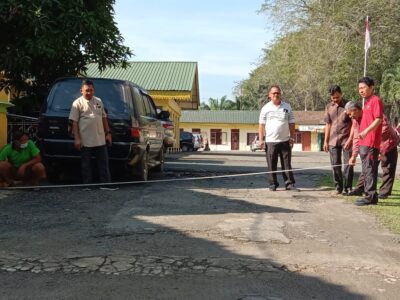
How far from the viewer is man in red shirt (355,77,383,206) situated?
7.39 m

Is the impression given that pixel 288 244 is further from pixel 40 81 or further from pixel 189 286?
pixel 40 81

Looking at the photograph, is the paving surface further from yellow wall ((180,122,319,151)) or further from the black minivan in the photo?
yellow wall ((180,122,319,151))

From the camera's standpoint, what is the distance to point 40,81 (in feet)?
40.1

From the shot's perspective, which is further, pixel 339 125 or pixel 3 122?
pixel 3 122

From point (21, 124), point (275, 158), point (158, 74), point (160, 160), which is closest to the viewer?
point (275, 158)

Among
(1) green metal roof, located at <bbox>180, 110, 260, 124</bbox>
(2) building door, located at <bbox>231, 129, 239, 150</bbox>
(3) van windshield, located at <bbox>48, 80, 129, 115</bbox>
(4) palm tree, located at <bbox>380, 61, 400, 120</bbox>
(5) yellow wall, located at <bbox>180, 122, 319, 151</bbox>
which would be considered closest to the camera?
(3) van windshield, located at <bbox>48, 80, 129, 115</bbox>

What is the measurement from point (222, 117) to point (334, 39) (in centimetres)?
3558

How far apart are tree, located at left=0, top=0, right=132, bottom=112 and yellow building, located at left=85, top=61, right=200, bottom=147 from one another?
13649mm

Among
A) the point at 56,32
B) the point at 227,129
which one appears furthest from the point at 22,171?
the point at 227,129

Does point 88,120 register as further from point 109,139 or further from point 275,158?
point 275,158

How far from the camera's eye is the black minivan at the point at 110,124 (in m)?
8.70

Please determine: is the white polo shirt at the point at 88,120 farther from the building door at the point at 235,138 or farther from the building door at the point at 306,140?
the building door at the point at 235,138

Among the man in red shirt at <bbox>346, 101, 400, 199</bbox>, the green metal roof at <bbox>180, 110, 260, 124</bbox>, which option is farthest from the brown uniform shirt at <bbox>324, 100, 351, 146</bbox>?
the green metal roof at <bbox>180, 110, 260, 124</bbox>

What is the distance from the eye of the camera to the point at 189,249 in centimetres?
475
